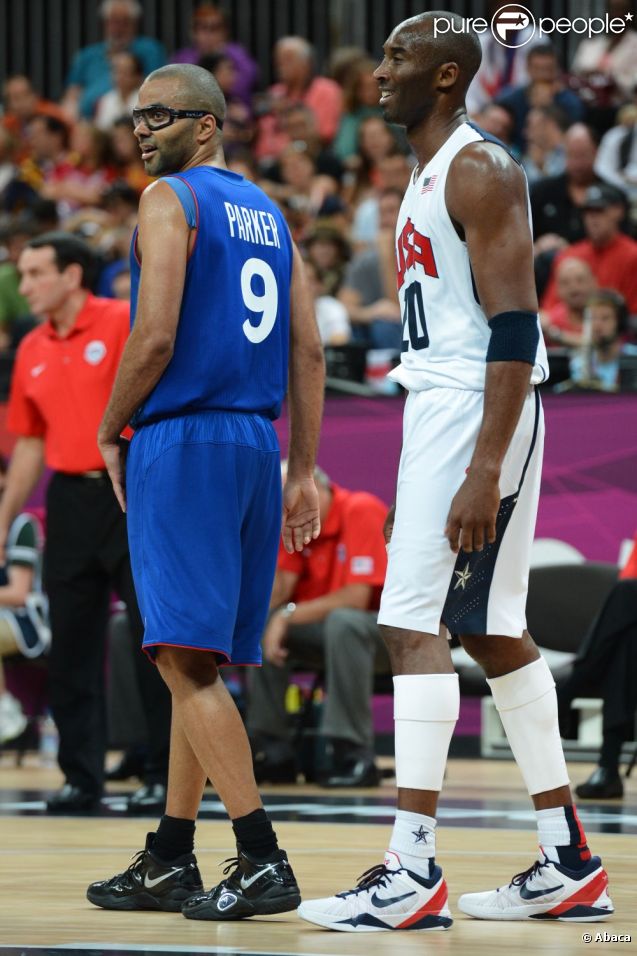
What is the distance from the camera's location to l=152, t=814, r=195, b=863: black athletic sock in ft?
13.9

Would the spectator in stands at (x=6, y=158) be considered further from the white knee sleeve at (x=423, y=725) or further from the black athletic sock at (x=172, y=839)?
the white knee sleeve at (x=423, y=725)

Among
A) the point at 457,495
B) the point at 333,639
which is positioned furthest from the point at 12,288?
the point at 457,495

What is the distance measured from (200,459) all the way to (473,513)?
715 mm

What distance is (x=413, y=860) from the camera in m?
3.79

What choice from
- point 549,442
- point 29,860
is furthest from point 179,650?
point 549,442

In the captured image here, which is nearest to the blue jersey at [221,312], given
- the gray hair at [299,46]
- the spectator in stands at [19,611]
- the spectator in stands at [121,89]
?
the spectator in stands at [19,611]

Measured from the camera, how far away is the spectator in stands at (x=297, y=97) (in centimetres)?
1503

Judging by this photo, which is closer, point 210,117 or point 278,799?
point 210,117

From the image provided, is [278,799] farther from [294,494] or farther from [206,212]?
[206,212]

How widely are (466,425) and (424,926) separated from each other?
1106 millimetres

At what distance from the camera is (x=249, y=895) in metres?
4.02

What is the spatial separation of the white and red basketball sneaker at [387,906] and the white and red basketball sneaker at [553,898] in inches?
9.1

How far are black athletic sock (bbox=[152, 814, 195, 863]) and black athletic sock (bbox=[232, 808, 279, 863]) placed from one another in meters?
0.22

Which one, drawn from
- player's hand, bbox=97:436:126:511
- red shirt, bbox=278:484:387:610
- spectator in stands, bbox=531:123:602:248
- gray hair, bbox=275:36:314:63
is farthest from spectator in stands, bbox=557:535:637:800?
gray hair, bbox=275:36:314:63
